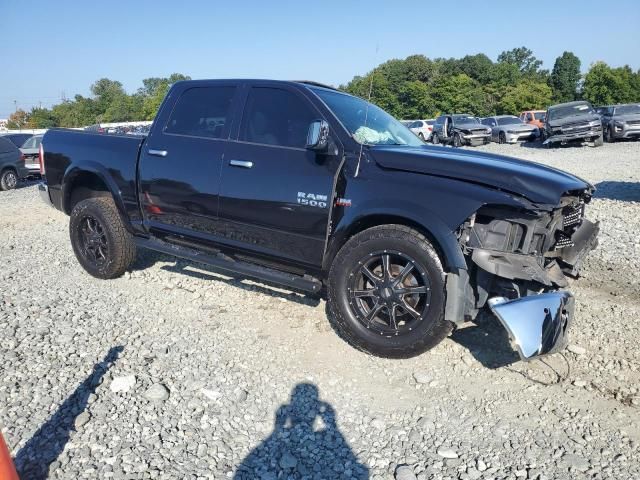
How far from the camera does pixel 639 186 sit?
10.8 m

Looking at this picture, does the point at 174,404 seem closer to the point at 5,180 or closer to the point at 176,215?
the point at 176,215

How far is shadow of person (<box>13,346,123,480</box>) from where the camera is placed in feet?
8.40

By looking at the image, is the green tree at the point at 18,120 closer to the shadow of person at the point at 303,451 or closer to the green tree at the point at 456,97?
the green tree at the point at 456,97

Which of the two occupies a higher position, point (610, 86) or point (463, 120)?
point (610, 86)

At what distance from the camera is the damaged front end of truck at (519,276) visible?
3154 mm

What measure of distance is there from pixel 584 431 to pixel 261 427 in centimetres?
185

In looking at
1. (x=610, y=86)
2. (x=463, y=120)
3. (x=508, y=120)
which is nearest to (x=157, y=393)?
(x=463, y=120)

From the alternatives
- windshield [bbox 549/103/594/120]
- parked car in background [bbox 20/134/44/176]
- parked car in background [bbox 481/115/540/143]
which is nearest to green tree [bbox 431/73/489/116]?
parked car in background [bbox 481/115/540/143]

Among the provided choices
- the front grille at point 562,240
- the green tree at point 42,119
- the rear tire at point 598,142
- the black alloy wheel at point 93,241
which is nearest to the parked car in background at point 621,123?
the rear tire at point 598,142

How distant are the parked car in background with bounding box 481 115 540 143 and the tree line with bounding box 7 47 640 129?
6.00 m

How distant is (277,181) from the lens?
159 inches

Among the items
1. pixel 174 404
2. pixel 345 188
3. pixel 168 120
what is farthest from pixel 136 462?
pixel 168 120

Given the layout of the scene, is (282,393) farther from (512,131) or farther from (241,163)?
(512,131)

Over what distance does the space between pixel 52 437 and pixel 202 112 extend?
297 cm
